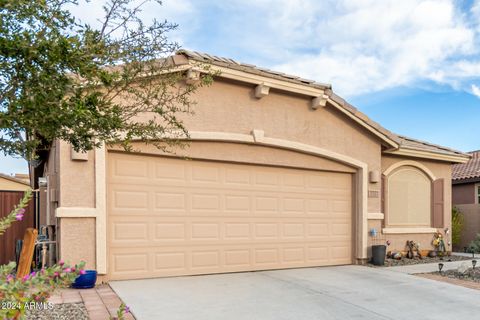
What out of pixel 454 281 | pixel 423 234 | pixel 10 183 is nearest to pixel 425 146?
pixel 423 234

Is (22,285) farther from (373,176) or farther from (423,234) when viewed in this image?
(423,234)

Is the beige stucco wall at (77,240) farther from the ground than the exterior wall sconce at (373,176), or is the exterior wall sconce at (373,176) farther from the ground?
the exterior wall sconce at (373,176)

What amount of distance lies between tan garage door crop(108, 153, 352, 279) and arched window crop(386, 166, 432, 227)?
6.30 feet

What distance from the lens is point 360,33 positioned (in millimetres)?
12453

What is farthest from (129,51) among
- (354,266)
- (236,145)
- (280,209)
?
(354,266)

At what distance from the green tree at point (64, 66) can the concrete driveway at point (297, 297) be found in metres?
3.11

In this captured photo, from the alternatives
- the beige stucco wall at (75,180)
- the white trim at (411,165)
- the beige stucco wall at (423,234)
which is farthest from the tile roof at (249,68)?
the beige stucco wall at (423,234)

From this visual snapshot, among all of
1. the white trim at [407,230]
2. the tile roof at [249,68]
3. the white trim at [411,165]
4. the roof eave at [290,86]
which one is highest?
the tile roof at [249,68]

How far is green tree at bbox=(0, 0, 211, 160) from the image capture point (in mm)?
2934

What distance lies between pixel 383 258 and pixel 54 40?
9.49m

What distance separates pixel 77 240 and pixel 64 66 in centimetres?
494

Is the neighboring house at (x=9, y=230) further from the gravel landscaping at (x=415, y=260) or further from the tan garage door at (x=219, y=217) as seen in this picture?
the gravel landscaping at (x=415, y=260)

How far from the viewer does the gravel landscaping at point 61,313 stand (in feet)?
17.0

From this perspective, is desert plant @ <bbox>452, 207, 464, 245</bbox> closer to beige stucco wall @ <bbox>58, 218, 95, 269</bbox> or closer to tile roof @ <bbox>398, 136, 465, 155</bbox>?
tile roof @ <bbox>398, 136, 465, 155</bbox>
